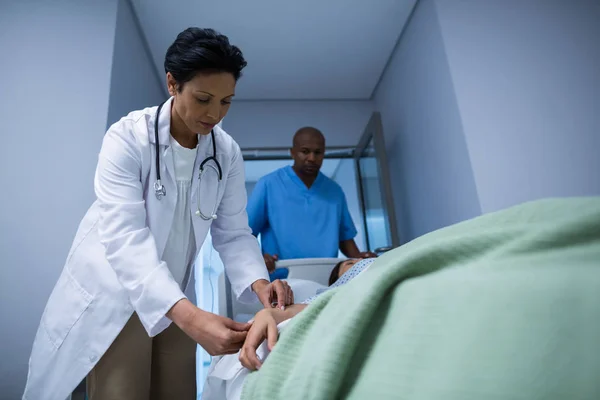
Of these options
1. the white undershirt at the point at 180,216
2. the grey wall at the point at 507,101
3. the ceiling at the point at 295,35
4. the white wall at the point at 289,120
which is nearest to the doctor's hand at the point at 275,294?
the white undershirt at the point at 180,216

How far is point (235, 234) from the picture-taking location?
1.24m

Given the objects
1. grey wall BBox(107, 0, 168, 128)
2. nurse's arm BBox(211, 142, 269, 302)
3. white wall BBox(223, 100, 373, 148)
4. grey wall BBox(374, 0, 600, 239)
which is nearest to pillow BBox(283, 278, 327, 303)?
nurse's arm BBox(211, 142, 269, 302)

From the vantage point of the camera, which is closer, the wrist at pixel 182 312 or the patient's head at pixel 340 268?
the wrist at pixel 182 312

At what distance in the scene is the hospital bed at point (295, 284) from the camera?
1558 millimetres

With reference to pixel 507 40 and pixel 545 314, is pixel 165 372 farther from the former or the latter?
pixel 507 40

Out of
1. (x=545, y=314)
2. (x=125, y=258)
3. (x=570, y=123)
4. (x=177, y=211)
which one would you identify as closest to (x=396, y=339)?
(x=545, y=314)

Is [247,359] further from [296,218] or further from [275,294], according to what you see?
[296,218]

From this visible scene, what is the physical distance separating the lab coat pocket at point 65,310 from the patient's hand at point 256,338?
461 millimetres

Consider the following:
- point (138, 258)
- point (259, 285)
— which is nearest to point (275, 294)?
point (259, 285)

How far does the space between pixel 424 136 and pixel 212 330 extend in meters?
2.25

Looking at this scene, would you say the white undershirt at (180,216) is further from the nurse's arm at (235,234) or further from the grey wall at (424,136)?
the grey wall at (424,136)

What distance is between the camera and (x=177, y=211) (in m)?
1.12

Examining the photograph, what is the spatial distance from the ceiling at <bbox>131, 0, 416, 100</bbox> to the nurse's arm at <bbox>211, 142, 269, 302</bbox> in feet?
5.55

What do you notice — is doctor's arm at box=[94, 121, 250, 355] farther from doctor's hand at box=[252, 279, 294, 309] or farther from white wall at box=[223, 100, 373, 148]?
white wall at box=[223, 100, 373, 148]
